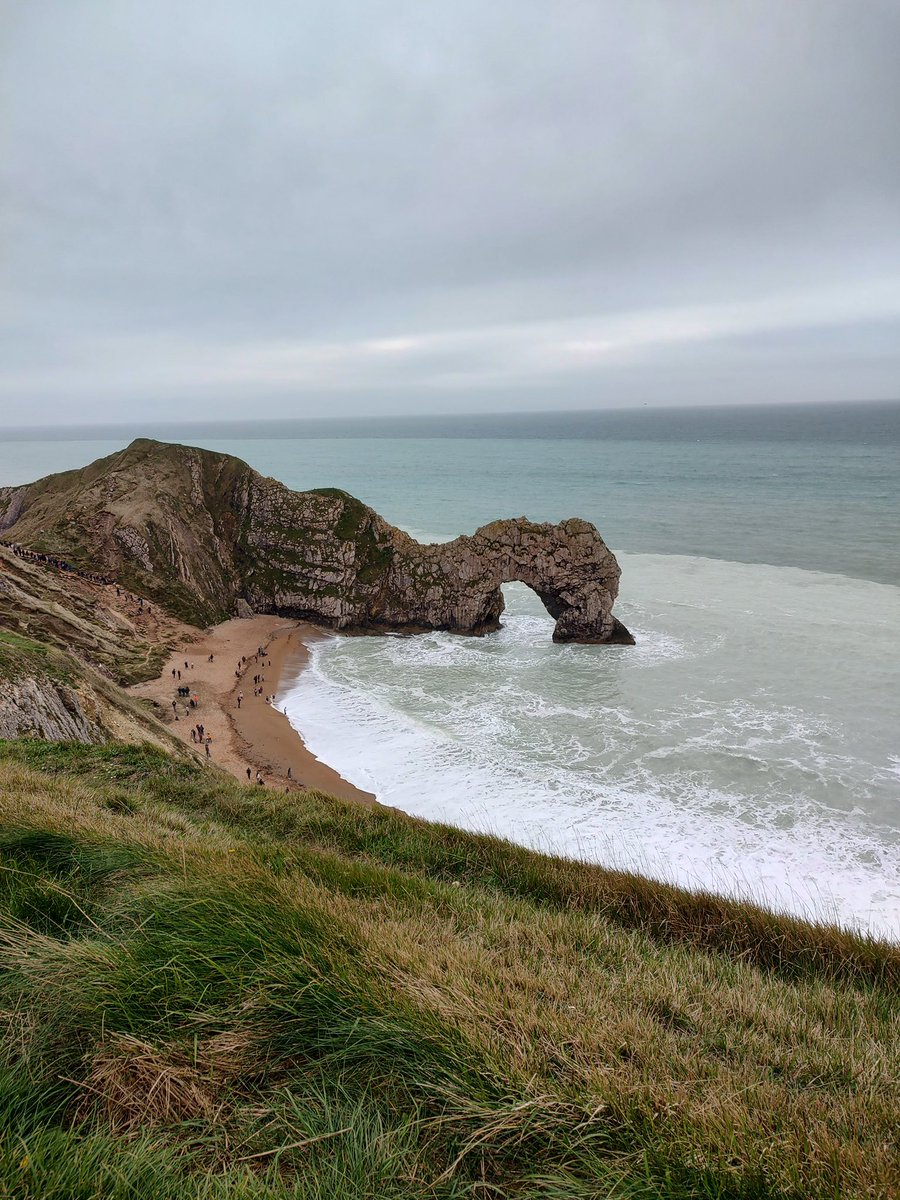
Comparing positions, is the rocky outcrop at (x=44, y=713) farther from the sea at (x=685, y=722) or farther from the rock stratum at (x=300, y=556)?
the rock stratum at (x=300, y=556)

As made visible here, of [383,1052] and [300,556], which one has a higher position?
[383,1052]

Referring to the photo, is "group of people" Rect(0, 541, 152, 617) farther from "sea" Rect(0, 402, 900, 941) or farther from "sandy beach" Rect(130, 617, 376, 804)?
"sea" Rect(0, 402, 900, 941)

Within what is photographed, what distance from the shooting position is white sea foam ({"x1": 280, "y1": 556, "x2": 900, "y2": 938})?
17.7 m

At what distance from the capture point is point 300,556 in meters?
45.1

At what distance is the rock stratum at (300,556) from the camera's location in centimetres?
3978

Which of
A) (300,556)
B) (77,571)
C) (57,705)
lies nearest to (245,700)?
(300,556)

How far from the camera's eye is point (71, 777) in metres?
9.45

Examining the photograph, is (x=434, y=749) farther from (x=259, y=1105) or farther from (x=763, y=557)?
(x=763, y=557)

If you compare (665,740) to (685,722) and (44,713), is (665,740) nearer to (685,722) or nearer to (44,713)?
(685,722)

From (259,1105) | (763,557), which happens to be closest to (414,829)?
(259,1105)

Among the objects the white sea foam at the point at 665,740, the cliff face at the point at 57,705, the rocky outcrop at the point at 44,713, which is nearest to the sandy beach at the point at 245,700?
the white sea foam at the point at 665,740

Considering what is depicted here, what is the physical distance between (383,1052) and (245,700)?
31.1m

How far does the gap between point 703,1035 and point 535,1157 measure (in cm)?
160

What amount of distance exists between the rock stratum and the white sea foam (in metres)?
2.98
